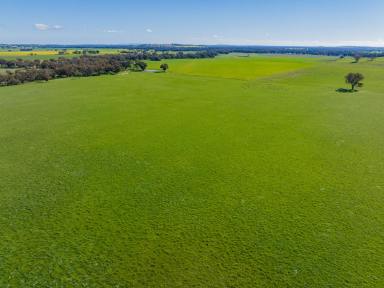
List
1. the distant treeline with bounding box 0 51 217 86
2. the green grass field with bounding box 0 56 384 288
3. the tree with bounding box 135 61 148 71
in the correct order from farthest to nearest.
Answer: the tree with bounding box 135 61 148 71
the distant treeline with bounding box 0 51 217 86
the green grass field with bounding box 0 56 384 288

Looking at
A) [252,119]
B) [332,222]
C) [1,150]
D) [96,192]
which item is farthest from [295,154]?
[1,150]

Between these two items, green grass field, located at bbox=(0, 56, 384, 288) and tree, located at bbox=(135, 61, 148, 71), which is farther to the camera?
tree, located at bbox=(135, 61, 148, 71)

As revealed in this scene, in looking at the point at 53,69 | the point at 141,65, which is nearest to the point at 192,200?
the point at 53,69

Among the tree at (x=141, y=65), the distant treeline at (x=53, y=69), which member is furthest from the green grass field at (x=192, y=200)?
the tree at (x=141, y=65)

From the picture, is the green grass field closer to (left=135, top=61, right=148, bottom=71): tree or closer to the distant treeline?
the distant treeline

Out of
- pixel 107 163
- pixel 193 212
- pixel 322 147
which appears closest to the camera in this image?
pixel 193 212

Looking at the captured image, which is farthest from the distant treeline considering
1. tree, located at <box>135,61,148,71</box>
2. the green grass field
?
the green grass field

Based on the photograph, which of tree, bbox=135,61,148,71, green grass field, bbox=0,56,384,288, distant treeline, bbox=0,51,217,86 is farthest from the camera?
tree, bbox=135,61,148,71

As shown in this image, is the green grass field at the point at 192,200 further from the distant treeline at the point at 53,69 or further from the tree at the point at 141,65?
the tree at the point at 141,65

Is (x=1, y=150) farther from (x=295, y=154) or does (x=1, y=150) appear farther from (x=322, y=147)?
(x=322, y=147)
